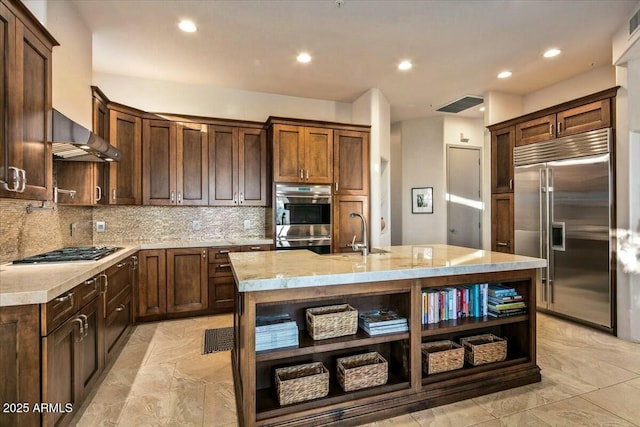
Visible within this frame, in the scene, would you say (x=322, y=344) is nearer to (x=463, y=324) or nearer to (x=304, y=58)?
(x=463, y=324)

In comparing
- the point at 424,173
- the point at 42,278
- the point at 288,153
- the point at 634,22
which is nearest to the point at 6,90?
the point at 42,278

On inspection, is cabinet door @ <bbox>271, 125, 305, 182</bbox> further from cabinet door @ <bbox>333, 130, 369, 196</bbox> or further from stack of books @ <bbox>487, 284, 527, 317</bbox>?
stack of books @ <bbox>487, 284, 527, 317</bbox>

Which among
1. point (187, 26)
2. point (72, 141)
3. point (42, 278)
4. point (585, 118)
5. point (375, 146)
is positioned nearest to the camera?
point (42, 278)

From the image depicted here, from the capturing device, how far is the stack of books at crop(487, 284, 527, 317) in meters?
2.31

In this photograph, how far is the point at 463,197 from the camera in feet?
19.6

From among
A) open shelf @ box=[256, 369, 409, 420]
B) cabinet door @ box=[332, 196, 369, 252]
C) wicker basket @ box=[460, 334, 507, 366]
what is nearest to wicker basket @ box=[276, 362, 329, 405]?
open shelf @ box=[256, 369, 409, 420]

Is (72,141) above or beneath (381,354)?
above

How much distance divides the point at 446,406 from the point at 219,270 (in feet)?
9.33

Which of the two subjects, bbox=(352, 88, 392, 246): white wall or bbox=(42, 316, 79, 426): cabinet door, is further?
bbox=(352, 88, 392, 246): white wall

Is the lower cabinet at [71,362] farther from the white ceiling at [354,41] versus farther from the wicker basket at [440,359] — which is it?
the white ceiling at [354,41]

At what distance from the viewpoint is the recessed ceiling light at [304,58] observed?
353cm

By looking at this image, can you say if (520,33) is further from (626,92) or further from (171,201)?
(171,201)

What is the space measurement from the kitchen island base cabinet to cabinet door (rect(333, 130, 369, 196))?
2385mm

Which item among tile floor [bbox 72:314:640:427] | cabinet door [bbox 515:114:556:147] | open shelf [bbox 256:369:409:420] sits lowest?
tile floor [bbox 72:314:640:427]
